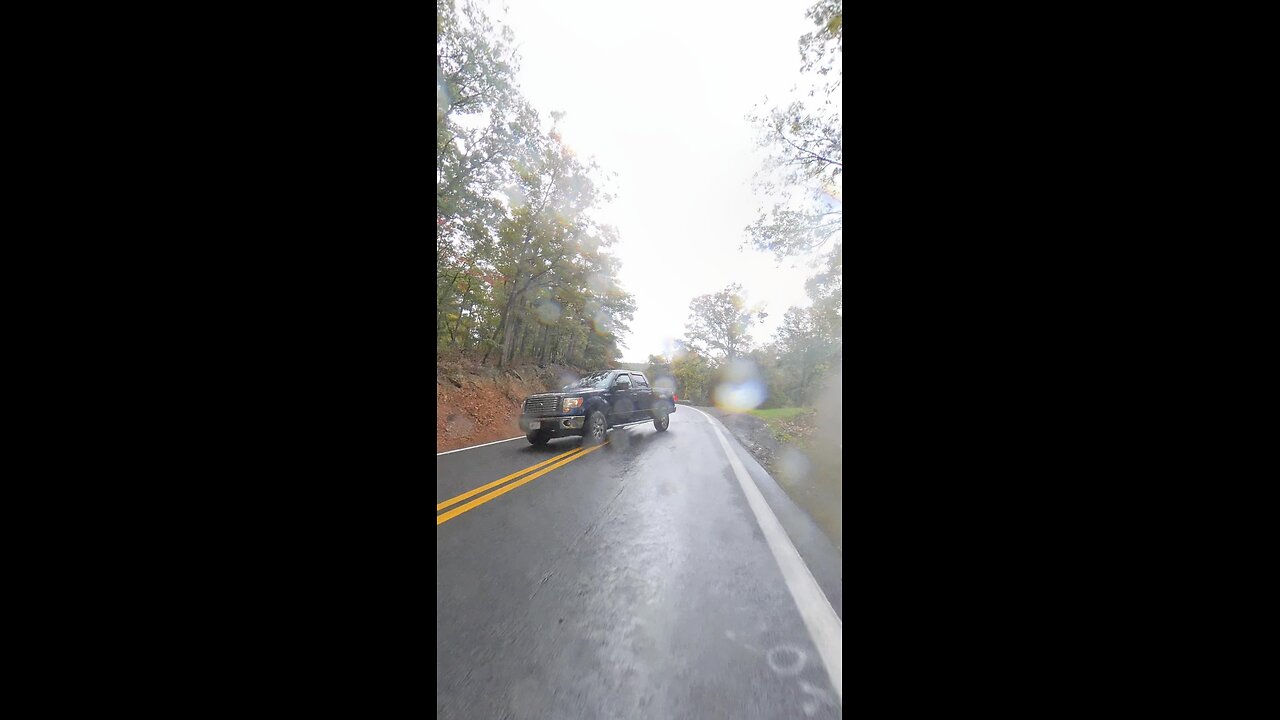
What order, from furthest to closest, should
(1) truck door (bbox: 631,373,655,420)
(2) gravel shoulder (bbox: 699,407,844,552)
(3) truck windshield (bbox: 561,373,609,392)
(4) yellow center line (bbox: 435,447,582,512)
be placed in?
(1) truck door (bbox: 631,373,655,420) < (3) truck windshield (bbox: 561,373,609,392) < (4) yellow center line (bbox: 435,447,582,512) < (2) gravel shoulder (bbox: 699,407,844,552)

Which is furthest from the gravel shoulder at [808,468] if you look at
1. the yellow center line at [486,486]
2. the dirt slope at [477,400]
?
the dirt slope at [477,400]

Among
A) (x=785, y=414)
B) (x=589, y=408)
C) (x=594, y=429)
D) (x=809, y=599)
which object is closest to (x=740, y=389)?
(x=785, y=414)

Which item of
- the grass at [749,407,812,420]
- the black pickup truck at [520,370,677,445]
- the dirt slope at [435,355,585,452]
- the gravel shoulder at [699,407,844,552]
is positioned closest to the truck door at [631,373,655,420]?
the black pickup truck at [520,370,677,445]

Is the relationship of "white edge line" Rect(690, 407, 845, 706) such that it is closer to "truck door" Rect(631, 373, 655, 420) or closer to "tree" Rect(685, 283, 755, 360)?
"truck door" Rect(631, 373, 655, 420)

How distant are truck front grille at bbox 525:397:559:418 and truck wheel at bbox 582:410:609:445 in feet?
1.99

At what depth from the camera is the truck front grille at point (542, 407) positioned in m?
6.01

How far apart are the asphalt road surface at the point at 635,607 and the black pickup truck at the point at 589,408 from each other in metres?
2.62

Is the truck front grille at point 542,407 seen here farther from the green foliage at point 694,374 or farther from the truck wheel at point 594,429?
the green foliage at point 694,374

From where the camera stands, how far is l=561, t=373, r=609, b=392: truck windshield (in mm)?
7066

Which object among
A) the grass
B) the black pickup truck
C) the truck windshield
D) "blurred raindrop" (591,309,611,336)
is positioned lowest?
the grass
